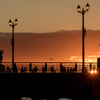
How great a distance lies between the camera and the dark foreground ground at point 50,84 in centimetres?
6034

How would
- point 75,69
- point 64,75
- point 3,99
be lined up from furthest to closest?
point 75,69 < point 64,75 < point 3,99

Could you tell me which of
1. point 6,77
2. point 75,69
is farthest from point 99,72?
point 75,69

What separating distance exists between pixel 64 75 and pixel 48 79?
5.20ft

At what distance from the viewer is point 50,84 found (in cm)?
→ 6262

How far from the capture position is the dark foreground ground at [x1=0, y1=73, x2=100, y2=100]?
60344mm

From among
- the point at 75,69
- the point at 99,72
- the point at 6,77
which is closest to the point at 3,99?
the point at 6,77

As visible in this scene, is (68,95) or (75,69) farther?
(75,69)

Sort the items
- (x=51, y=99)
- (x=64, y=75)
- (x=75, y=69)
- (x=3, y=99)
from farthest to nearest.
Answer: (x=75, y=69) < (x=64, y=75) < (x=3, y=99) < (x=51, y=99)

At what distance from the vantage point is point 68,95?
63469 mm

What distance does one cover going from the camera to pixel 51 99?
177 feet

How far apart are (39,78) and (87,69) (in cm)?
1558

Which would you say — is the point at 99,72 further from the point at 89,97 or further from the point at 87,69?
the point at 87,69

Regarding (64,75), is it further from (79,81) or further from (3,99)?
(3,99)

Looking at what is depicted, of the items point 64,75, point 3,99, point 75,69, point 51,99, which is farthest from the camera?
point 75,69
